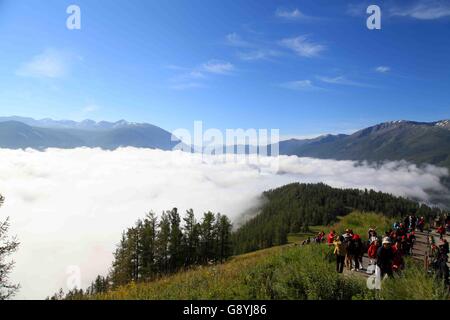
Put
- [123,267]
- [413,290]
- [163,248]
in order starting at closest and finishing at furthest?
[413,290] → [123,267] → [163,248]

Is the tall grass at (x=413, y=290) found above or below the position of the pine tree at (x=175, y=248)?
above

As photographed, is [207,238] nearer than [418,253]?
No

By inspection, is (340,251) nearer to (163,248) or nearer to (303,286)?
(303,286)

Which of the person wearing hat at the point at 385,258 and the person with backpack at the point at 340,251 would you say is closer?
the person wearing hat at the point at 385,258

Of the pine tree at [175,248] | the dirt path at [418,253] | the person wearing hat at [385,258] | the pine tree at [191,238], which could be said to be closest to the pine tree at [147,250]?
the pine tree at [175,248]

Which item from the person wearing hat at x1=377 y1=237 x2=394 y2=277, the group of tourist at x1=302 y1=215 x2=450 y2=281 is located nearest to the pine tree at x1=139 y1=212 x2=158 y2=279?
the group of tourist at x1=302 y1=215 x2=450 y2=281

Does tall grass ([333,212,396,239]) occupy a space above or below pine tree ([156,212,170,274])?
above

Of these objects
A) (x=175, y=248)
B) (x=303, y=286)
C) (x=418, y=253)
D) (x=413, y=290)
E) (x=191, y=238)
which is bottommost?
(x=175, y=248)

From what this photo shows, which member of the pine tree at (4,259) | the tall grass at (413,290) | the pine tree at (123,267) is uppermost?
the tall grass at (413,290)

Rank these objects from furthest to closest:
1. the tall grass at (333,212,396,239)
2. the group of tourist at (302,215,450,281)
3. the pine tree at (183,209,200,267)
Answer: the pine tree at (183,209,200,267), the tall grass at (333,212,396,239), the group of tourist at (302,215,450,281)

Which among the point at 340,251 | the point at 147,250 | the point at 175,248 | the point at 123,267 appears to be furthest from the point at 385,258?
the point at 175,248

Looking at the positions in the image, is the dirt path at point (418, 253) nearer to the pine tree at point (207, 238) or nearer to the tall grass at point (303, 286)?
the tall grass at point (303, 286)

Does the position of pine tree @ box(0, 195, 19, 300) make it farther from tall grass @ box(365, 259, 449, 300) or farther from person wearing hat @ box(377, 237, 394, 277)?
tall grass @ box(365, 259, 449, 300)
